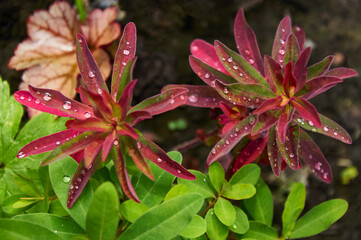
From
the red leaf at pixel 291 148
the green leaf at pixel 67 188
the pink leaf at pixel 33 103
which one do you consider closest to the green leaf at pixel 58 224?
the green leaf at pixel 67 188

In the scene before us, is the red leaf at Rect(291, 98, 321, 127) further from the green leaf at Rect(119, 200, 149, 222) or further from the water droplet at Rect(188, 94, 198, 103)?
the green leaf at Rect(119, 200, 149, 222)

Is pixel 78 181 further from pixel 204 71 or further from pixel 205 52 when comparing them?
pixel 205 52

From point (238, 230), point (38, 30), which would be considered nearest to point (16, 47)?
point (38, 30)

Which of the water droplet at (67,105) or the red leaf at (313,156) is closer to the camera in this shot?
the water droplet at (67,105)

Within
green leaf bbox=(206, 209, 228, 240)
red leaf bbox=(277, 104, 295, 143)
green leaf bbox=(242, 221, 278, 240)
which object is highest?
red leaf bbox=(277, 104, 295, 143)

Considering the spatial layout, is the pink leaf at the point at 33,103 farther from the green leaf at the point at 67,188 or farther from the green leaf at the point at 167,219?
the green leaf at the point at 167,219

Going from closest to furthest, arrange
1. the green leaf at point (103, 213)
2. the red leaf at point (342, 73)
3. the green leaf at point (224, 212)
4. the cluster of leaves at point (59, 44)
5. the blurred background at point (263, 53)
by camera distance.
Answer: the green leaf at point (103, 213), the green leaf at point (224, 212), the red leaf at point (342, 73), the cluster of leaves at point (59, 44), the blurred background at point (263, 53)

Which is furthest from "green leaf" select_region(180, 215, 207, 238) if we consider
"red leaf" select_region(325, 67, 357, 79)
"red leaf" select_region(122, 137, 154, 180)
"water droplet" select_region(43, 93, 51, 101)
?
"red leaf" select_region(325, 67, 357, 79)
